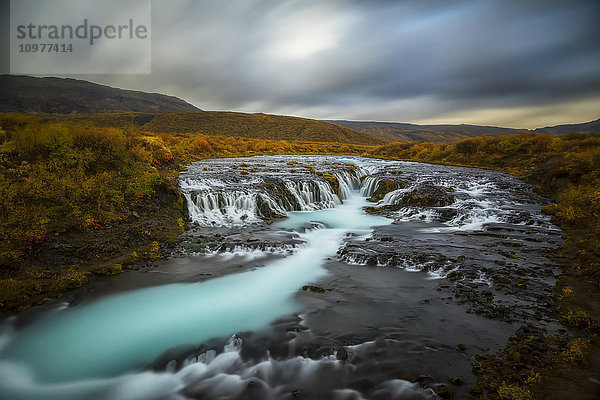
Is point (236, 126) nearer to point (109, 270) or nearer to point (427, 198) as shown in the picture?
point (427, 198)

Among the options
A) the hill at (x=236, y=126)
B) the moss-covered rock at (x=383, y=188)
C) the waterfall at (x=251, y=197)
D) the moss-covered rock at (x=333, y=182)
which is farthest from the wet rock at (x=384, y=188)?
the hill at (x=236, y=126)

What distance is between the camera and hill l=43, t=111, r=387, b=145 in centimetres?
9262

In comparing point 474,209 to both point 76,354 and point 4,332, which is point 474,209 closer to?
point 76,354

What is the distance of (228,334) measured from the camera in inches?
249

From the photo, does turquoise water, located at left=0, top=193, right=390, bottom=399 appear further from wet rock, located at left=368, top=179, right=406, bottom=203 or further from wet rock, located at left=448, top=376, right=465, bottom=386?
wet rock, located at left=368, top=179, right=406, bottom=203

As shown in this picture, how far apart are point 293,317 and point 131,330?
376 cm

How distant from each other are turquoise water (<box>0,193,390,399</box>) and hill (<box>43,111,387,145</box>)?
289ft

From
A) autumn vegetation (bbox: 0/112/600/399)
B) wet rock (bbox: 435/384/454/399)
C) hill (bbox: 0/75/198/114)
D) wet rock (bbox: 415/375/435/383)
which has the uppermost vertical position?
hill (bbox: 0/75/198/114)

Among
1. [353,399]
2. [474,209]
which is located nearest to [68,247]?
[353,399]

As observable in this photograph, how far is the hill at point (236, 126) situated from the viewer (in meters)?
92.6

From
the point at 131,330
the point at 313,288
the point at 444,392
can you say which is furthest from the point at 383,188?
the point at 131,330

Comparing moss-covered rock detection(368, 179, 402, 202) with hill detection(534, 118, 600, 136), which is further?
hill detection(534, 118, 600, 136)

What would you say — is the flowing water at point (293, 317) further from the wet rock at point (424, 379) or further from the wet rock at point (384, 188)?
the wet rock at point (384, 188)

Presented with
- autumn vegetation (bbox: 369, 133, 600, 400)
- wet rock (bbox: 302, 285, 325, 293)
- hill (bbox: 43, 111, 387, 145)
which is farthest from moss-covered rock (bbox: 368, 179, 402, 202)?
hill (bbox: 43, 111, 387, 145)
